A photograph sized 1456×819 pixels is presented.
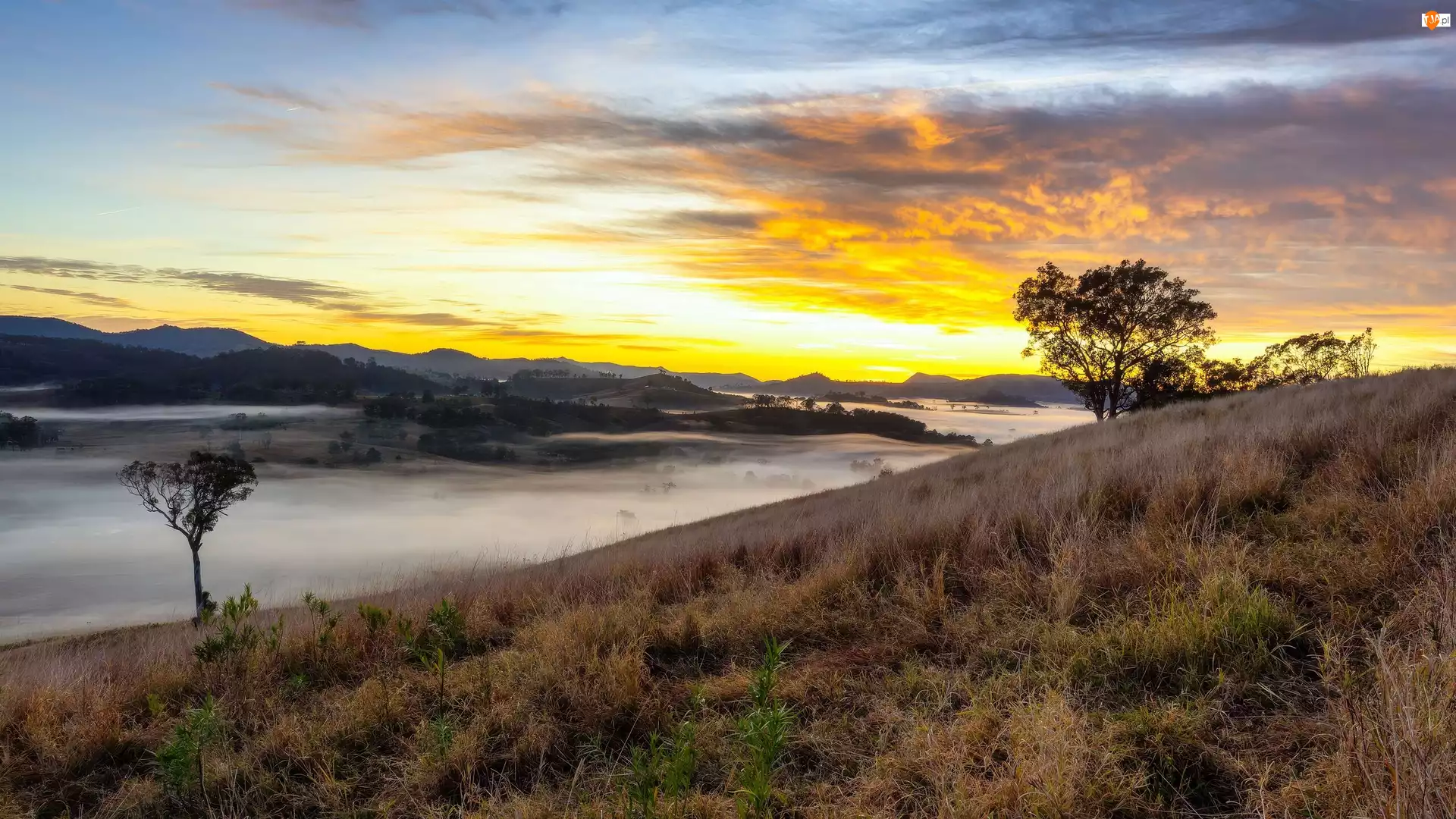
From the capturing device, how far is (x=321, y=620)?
6.65 m

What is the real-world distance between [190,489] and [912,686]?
209 ft

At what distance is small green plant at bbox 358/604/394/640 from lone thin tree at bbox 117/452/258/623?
5740 cm


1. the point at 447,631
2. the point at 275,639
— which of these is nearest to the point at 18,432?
the point at 275,639

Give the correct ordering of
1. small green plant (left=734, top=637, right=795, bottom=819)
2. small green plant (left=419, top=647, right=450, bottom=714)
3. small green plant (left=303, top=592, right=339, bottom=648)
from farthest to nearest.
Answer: small green plant (left=303, top=592, right=339, bottom=648) → small green plant (left=419, top=647, right=450, bottom=714) → small green plant (left=734, top=637, right=795, bottom=819)

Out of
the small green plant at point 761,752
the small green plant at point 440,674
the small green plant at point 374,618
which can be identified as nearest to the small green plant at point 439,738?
the small green plant at point 440,674

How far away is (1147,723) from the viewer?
3.32 m

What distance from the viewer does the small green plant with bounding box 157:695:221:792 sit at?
3.75 meters

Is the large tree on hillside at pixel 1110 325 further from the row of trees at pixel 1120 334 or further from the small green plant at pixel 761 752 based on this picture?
the small green plant at pixel 761 752

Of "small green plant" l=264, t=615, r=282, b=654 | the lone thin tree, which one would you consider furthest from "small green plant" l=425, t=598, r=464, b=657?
the lone thin tree

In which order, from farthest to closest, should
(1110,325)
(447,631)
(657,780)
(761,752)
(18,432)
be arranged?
(18,432)
(1110,325)
(447,631)
(657,780)
(761,752)

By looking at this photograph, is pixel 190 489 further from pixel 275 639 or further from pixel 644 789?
pixel 644 789

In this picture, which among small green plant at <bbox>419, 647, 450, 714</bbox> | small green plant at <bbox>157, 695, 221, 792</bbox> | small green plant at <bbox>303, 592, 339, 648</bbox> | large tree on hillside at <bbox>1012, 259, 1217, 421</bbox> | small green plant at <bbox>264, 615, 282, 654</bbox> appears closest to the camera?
small green plant at <bbox>157, 695, 221, 792</bbox>

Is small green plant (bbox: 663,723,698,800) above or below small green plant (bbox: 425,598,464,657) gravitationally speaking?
above

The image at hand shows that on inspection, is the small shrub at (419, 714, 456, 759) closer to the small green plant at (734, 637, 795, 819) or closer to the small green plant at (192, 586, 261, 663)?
the small green plant at (734, 637, 795, 819)
